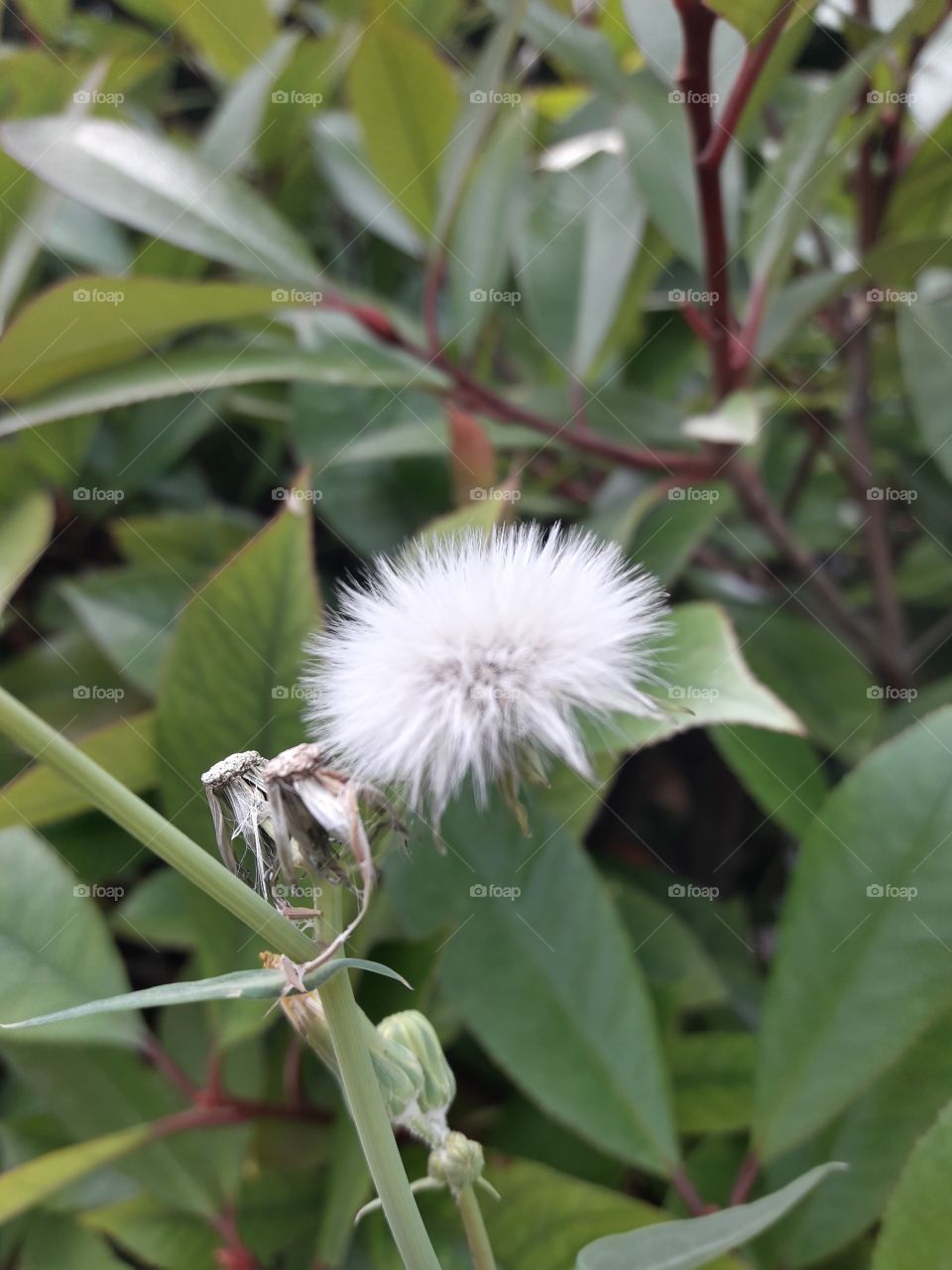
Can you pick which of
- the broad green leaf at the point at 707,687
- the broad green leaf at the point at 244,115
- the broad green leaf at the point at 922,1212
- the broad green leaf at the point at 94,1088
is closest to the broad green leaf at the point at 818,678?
the broad green leaf at the point at 707,687

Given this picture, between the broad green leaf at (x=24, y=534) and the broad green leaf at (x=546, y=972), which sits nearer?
the broad green leaf at (x=546, y=972)

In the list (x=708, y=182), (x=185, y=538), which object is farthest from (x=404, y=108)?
(x=185, y=538)

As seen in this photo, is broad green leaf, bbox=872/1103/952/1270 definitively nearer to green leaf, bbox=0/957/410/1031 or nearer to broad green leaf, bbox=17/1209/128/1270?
green leaf, bbox=0/957/410/1031

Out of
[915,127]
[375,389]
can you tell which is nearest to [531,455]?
[375,389]

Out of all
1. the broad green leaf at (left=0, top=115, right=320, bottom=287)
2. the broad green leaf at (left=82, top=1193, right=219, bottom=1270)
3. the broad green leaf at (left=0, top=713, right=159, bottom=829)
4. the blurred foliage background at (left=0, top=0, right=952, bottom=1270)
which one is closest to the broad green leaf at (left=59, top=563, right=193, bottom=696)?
the blurred foliage background at (left=0, top=0, right=952, bottom=1270)

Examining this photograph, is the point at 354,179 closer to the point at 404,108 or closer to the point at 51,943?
the point at 404,108

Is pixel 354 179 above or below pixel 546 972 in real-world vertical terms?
above

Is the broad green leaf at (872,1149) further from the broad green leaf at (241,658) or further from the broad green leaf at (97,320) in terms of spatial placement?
the broad green leaf at (97,320)
